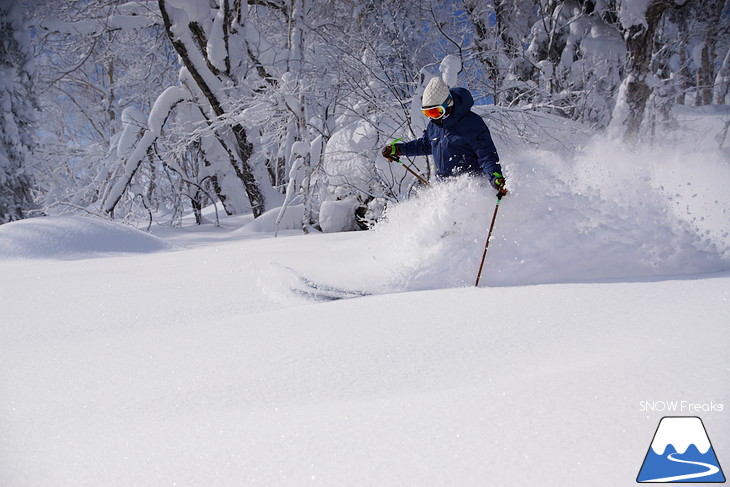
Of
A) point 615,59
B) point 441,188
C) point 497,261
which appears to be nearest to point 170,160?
point 441,188

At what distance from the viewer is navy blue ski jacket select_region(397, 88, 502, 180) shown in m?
3.78

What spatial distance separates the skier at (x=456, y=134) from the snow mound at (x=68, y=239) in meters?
3.74

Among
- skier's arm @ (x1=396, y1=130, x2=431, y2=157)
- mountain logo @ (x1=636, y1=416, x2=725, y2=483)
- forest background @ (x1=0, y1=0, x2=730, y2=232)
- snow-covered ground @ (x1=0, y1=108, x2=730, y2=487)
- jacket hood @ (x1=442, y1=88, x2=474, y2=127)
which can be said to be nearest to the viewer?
mountain logo @ (x1=636, y1=416, x2=725, y2=483)

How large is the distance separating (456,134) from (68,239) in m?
4.34

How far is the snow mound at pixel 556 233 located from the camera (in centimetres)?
321

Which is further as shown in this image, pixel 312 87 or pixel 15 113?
pixel 15 113

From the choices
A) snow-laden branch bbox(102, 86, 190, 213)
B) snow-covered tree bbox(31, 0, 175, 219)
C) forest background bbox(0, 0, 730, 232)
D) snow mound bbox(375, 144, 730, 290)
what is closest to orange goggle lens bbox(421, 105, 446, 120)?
snow mound bbox(375, 144, 730, 290)

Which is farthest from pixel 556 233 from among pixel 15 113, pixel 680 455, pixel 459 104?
pixel 15 113

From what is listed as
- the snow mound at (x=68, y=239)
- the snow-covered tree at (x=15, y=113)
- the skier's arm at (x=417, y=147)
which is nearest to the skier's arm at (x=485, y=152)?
the skier's arm at (x=417, y=147)

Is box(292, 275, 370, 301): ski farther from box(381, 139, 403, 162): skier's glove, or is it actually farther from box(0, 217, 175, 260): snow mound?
box(0, 217, 175, 260): snow mound

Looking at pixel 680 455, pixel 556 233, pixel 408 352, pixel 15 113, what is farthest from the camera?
pixel 15 113

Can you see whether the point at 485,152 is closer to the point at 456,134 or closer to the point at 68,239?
the point at 456,134

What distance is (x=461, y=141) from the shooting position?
157 inches

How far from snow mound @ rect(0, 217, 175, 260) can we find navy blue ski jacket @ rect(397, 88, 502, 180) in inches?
146
